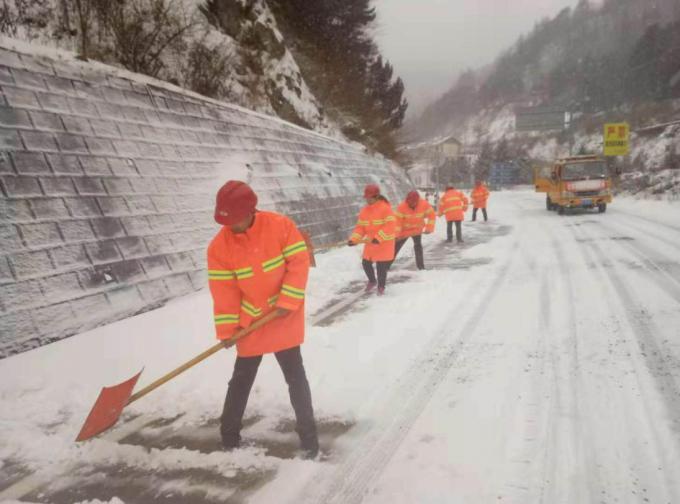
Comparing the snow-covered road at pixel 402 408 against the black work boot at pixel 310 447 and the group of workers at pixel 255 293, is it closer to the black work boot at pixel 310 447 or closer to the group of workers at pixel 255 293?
the black work boot at pixel 310 447

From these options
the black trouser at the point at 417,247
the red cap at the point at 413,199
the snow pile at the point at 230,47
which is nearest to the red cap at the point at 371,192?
the red cap at the point at 413,199

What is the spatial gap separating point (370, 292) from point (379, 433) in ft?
Result: 12.8

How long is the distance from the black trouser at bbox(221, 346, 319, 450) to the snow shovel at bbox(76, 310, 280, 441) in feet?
0.70

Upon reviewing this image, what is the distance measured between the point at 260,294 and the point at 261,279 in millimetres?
109

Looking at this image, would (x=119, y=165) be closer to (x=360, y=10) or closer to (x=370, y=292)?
(x=370, y=292)

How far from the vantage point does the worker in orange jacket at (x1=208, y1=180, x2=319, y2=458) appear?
2.69 meters

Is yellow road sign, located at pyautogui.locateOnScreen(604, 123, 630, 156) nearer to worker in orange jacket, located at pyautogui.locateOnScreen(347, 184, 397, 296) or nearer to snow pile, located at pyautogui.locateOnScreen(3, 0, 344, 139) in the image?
snow pile, located at pyautogui.locateOnScreen(3, 0, 344, 139)

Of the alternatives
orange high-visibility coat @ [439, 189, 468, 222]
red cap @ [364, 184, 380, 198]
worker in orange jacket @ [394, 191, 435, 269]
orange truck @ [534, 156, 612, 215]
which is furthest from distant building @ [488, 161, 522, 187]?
red cap @ [364, 184, 380, 198]

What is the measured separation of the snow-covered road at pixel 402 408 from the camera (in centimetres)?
252

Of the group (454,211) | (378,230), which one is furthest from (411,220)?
(454,211)

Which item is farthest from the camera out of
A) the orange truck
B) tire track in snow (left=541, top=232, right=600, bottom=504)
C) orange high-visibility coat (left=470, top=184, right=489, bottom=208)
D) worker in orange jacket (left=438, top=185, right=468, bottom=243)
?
orange high-visibility coat (left=470, top=184, right=489, bottom=208)

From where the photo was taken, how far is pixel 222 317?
2781 millimetres

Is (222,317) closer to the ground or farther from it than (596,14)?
closer to the ground

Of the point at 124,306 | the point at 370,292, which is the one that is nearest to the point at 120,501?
the point at 124,306
